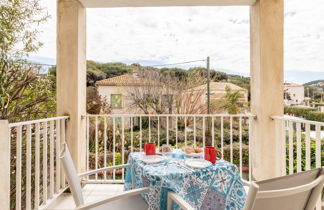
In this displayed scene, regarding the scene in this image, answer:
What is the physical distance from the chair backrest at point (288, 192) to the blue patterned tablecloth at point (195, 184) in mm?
536

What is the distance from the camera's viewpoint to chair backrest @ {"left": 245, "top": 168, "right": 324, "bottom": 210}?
0.68 metres

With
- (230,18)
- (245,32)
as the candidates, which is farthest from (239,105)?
(230,18)

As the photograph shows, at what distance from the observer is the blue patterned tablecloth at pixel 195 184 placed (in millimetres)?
1211

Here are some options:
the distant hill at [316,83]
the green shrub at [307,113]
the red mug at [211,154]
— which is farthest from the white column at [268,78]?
the red mug at [211,154]

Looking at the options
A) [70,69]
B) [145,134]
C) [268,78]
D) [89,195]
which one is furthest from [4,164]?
[145,134]

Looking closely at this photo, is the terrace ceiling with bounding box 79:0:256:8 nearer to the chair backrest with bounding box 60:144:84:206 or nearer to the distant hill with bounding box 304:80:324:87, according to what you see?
the distant hill with bounding box 304:80:324:87

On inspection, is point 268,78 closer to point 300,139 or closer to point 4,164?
point 300,139

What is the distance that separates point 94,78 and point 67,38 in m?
1.75

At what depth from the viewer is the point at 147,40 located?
4578 mm

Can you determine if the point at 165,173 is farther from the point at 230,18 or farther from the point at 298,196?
the point at 230,18

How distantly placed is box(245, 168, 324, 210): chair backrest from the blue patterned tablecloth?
54 cm

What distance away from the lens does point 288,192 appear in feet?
2.31

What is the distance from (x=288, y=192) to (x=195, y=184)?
645 millimetres

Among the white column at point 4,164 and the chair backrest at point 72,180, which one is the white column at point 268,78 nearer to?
the chair backrest at point 72,180
